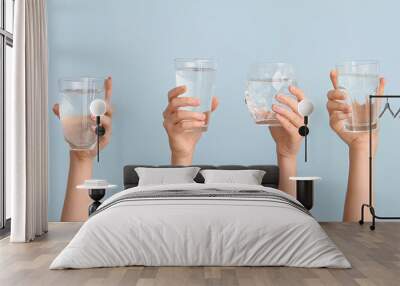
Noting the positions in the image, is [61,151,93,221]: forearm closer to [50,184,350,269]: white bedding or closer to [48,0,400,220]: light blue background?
[48,0,400,220]: light blue background

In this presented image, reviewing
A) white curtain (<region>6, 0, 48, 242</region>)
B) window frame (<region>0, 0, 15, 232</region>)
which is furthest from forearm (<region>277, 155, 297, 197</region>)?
window frame (<region>0, 0, 15, 232</region>)

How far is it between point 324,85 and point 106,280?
3935 millimetres

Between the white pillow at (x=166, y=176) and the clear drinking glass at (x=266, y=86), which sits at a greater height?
the clear drinking glass at (x=266, y=86)

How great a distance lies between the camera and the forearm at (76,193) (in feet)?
23.1

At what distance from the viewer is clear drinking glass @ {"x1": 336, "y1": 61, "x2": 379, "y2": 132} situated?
6430mm

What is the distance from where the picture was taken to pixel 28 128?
229 inches

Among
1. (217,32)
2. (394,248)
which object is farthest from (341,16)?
(394,248)

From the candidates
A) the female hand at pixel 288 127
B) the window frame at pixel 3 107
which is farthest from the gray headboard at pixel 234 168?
the window frame at pixel 3 107

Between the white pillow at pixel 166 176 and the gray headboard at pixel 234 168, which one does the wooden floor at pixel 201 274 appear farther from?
the gray headboard at pixel 234 168

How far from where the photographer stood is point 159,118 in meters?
7.15

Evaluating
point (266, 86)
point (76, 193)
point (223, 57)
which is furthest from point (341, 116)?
point (76, 193)

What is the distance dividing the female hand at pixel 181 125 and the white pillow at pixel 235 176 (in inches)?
16.7

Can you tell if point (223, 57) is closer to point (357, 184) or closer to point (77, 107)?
point (77, 107)

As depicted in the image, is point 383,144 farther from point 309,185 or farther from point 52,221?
point 52,221
